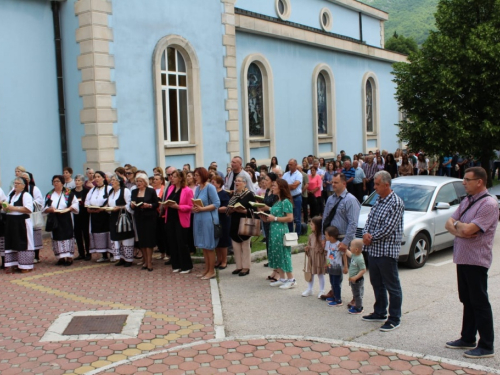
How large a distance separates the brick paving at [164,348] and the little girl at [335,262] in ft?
4.74

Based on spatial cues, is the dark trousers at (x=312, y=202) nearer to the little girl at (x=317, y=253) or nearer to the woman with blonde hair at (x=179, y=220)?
the woman with blonde hair at (x=179, y=220)

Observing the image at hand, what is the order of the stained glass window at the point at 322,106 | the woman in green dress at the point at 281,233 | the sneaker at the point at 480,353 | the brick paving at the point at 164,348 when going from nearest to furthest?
1. the brick paving at the point at 164,348
2. the sneaker at the point at 480,353
3. the woman in green dress at the point at 281,233
4. the stained glass window at the point at 322,106

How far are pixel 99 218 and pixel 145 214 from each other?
1188 mm

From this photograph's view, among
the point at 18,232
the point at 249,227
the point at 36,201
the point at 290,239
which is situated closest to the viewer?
the point at 290,239

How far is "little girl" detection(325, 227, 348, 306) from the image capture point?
8.09 meters

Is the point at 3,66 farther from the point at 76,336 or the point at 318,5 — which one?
the point at 318,5

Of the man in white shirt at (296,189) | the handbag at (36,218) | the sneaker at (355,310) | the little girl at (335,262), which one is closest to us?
the sneaker at (355,310)

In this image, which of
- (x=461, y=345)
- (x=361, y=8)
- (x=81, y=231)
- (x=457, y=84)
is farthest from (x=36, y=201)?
(x=361, y=8)

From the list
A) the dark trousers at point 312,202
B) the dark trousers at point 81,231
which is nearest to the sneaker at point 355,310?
the dark trousers at point 81,231

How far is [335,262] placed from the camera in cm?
809

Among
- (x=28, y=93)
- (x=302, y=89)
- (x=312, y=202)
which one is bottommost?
(x=312, y=202)

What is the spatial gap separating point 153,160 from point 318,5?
14748 millimetres

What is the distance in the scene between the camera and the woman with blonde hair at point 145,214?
10.8m

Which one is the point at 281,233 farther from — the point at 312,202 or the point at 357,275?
the point at 312,202
